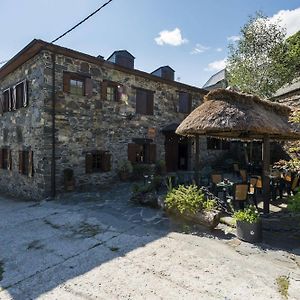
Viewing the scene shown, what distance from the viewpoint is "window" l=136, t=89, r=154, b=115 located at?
1333 cm

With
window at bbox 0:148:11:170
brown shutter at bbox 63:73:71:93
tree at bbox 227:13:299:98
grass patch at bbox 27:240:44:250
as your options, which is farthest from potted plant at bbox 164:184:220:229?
tree at bbox 227:13:299:98

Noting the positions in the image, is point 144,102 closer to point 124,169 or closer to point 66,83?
point 124,169

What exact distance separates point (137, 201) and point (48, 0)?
602 centimetres

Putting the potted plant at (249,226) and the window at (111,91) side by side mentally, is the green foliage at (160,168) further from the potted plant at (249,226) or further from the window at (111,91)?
the potted plant at (249,226)

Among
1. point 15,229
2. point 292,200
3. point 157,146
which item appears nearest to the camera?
point 292,200

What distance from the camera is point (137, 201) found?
8.46m

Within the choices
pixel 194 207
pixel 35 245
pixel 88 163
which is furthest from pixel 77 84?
pixel 194 207

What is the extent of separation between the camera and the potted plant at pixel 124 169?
12.4m

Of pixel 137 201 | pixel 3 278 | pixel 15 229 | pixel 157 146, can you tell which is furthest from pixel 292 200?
pixel 157 146

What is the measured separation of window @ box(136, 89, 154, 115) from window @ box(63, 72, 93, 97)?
9.16ft

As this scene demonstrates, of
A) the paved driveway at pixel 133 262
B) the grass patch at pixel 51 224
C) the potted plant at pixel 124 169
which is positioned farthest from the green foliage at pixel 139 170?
the grass patch at pixel 51 224

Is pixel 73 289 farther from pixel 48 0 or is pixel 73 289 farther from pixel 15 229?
pixel 48 0

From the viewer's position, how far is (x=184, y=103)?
1577 cm

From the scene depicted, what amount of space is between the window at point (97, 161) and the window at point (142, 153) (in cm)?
134
